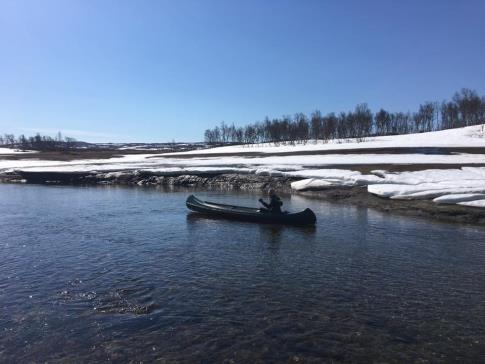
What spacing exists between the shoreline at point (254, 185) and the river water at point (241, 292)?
7.79 ft

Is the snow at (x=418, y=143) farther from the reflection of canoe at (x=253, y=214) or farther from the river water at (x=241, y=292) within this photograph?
the river water at (x=241, y=292)

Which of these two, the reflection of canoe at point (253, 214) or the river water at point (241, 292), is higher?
the reflection of canoe at point (253, 214)

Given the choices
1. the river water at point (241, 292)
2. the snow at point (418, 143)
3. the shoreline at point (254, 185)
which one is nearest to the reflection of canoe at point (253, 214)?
the river water at point (241, 292)

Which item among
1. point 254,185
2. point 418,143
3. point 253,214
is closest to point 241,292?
point 253,214

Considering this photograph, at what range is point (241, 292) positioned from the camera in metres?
12.2

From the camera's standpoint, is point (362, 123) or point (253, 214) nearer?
point (253, 214)

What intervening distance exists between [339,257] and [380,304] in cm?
481

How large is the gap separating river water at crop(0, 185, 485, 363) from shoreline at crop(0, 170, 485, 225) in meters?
2.37

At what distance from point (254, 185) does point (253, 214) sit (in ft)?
60.5

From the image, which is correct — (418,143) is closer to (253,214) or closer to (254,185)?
(254,185)

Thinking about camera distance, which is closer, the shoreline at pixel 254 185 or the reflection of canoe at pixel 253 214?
the reflection of canoe at pixel 253 214

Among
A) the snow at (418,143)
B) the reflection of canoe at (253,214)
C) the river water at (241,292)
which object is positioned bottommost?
the river water at (241,292)

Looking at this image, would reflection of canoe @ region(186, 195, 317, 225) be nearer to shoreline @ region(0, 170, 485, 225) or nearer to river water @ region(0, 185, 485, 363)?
river water @ region(0, 185, 485, 363)

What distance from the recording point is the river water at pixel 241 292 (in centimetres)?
894
